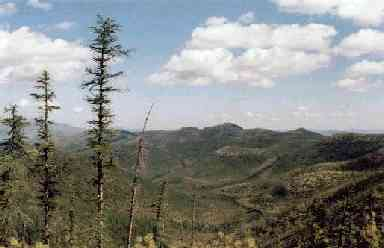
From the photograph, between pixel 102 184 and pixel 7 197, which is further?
pixel 7 197

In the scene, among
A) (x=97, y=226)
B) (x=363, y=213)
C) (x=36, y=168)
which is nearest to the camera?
(x=97, y=226)

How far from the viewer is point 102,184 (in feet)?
107

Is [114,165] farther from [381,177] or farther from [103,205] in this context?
[381,177]

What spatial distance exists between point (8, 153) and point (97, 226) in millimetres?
14538

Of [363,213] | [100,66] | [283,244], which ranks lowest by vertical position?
[283,244]

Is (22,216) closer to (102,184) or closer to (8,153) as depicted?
(8,153)

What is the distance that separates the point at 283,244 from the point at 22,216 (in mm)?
123208

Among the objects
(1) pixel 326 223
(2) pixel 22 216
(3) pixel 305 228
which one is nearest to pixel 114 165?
(2) pixel 22 216

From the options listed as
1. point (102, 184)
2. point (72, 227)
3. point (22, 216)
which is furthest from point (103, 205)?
point (72, 227)

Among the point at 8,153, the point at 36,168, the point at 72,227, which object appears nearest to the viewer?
the point at 36,168

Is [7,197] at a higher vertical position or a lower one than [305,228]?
higher

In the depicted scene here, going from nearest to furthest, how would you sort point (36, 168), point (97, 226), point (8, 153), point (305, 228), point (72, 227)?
1. point (97, 226)
2. point (36, 168)
3. point (8, 153)
4. point (72, 227)
5. point (305, 228)

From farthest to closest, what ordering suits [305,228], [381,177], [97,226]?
[381,177], [305,228], [97,226]

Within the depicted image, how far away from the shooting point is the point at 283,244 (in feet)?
496
